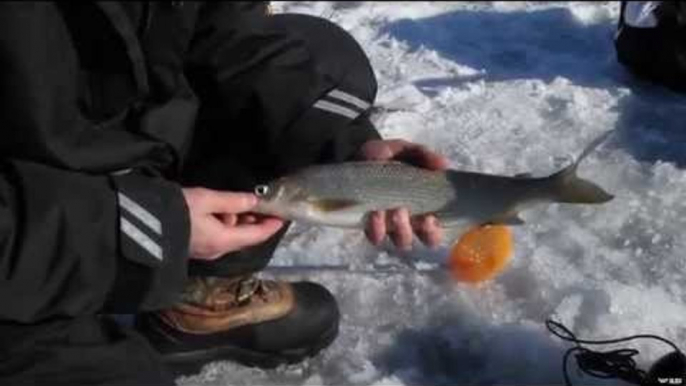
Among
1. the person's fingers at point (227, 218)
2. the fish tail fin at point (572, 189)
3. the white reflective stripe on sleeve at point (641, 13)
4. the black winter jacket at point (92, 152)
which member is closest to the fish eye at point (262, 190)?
the person's fingers at point (227, 218)

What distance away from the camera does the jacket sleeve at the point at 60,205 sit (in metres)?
1.95

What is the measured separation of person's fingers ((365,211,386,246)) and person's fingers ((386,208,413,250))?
13 mm

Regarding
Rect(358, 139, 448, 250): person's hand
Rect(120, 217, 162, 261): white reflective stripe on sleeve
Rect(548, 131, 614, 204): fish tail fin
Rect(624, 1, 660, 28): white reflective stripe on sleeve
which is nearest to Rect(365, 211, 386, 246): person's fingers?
Rect(358, 139, 448, 250): person's hand

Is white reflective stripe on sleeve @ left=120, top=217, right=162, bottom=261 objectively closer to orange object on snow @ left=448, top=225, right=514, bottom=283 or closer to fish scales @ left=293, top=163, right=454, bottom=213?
fish scales @ left=293, top=163, right=454, bottom=213

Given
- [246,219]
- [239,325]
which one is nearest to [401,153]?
[246,219]

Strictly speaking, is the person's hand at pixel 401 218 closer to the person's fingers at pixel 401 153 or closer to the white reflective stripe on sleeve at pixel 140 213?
the person's fingers at pixel 401 153

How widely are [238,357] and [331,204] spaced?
17.7 inches

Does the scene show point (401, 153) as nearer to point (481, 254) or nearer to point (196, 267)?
point (481, 254)

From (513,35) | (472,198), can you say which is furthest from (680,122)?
(472,198)

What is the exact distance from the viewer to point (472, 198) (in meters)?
2.57

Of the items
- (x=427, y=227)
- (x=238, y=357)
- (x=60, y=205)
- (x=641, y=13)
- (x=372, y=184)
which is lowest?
(x=238, y=357)

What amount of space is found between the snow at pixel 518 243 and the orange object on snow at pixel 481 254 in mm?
37

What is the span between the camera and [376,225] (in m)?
2.49

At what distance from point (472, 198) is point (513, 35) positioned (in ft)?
6.54
